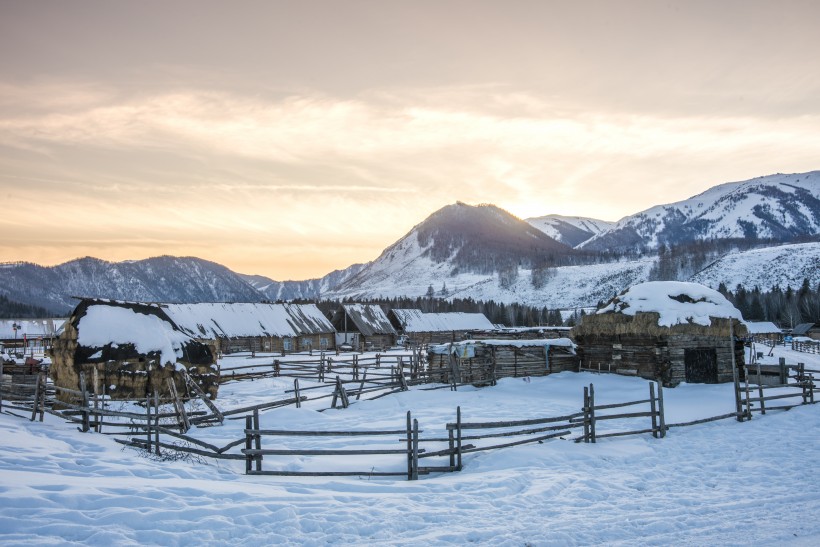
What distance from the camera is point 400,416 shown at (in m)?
19.0

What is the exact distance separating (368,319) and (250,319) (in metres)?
15.5

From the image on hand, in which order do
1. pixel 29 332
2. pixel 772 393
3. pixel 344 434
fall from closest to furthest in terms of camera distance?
pixel 344 434
pixel 772 393
pixel 29 332

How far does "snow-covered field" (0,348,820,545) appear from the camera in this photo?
24.9 ft

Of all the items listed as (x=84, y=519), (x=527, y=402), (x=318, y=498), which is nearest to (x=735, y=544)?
(x=318, y=498)

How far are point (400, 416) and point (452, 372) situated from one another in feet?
21.6

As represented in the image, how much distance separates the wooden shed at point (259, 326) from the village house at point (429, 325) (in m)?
11.6

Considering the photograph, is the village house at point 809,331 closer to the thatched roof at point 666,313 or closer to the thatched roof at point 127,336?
the thatched roof at point 666,313

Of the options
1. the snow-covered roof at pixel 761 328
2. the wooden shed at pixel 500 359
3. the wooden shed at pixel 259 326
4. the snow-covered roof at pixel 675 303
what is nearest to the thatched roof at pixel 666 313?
the snow-covered roof at pixel 675 303

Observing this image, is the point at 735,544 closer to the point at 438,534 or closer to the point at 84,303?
the point at 438,534

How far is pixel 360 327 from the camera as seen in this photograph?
5672 centimetres

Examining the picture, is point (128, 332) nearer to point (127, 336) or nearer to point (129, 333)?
point (129, 333)

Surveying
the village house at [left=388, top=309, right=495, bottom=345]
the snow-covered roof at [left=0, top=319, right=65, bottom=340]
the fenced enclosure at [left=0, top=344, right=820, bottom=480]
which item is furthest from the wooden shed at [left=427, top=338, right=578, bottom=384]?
the snow-covered roof at [left=0, top=319, right=65, bottom=340]

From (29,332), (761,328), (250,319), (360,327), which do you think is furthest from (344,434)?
(761,328)

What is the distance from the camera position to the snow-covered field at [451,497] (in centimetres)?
759
